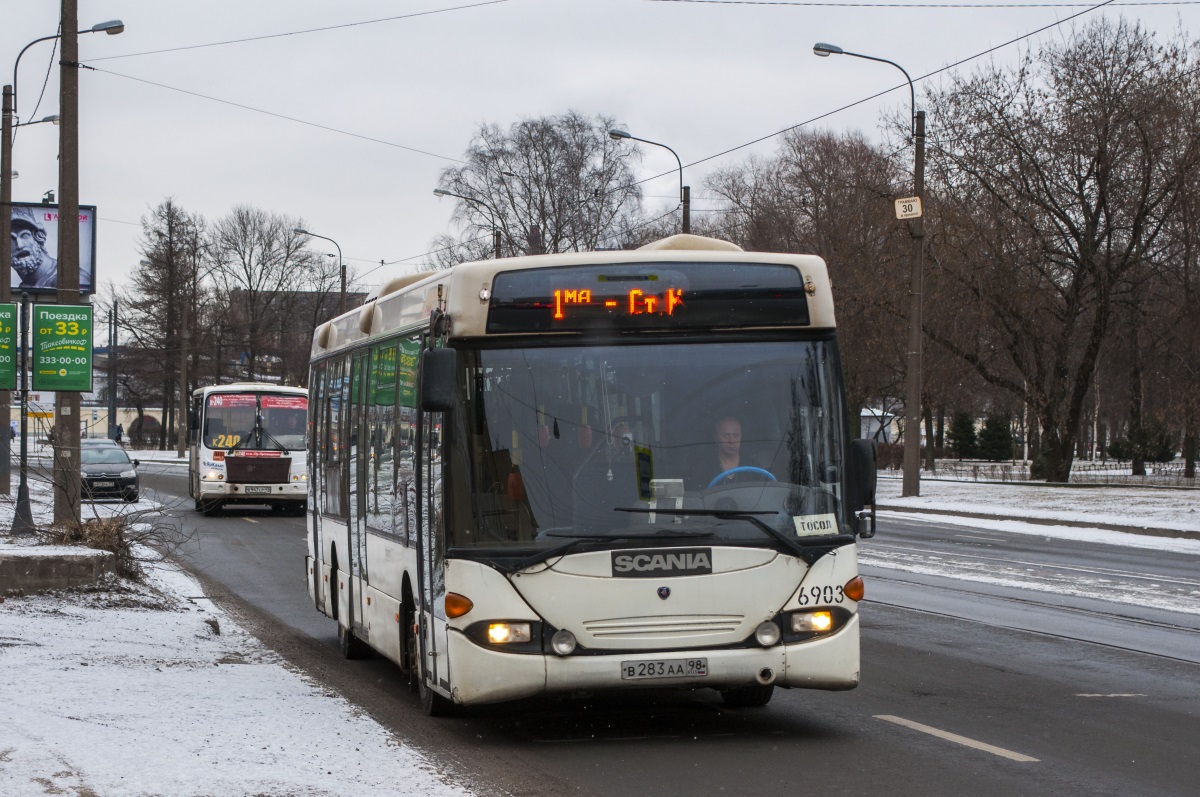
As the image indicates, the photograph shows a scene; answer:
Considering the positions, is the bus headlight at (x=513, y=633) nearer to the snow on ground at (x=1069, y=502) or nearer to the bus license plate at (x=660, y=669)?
the bus license plate at (x=660, y=669)

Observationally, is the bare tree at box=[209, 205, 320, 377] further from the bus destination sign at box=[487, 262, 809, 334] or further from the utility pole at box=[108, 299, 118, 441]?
the bus destination sign at box=[487, 262, 809, 334]

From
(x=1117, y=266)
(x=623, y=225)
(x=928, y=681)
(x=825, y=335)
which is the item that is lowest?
(x=928, y=681)

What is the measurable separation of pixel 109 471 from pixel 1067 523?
2202 cm

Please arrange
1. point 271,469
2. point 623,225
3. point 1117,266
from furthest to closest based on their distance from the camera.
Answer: point 623,225 < point 1117,266 < point 271,469

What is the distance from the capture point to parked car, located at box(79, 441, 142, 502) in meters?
36.2

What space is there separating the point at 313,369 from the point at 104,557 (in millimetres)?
2340

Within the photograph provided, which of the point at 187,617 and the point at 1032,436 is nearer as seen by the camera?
the point at 187,617

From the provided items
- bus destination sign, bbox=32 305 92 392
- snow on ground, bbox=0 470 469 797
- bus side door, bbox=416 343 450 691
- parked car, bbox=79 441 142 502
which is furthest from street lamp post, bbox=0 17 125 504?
bus side door, bbox=416 343 450 691

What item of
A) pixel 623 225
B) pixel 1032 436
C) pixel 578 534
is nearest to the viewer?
pixel 578 534

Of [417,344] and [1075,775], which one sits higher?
[417,344]

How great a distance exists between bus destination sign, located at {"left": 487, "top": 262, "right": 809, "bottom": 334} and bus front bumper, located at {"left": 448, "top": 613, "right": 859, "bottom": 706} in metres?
1.70

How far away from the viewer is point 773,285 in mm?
8336

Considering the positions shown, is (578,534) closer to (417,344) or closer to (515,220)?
(417,344)

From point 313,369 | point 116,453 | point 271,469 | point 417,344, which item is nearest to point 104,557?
point 313,369
